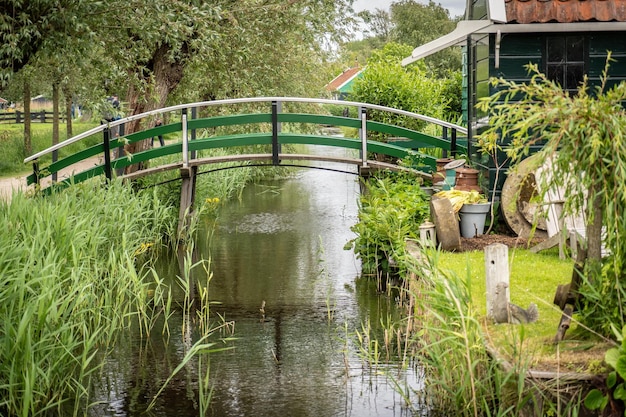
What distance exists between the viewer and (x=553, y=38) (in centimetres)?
1182

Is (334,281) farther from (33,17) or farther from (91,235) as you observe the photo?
(33,17)

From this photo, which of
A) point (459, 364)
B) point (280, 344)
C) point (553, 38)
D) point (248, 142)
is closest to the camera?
point (459, 364)

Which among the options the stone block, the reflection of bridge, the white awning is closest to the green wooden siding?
the white awning

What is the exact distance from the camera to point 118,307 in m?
9.48

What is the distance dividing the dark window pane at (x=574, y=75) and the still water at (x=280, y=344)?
12.0 feet

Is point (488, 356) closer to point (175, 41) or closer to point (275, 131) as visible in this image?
point (175, 41)

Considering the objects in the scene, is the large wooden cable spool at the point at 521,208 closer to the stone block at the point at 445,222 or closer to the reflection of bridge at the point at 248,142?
the stone block at the point at 445,222

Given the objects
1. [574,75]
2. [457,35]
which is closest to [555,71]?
[574,75]

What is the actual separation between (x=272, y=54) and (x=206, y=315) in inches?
355

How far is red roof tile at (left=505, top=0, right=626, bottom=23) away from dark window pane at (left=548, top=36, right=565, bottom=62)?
1.25 ft

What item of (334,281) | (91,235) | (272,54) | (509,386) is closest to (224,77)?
(272,54)

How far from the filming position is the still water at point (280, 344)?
7602mm

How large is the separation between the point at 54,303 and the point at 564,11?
7.41 meters

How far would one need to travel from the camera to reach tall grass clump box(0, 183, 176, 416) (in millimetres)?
6703
